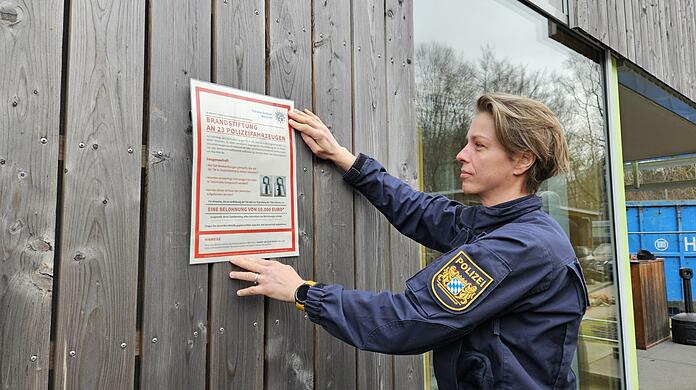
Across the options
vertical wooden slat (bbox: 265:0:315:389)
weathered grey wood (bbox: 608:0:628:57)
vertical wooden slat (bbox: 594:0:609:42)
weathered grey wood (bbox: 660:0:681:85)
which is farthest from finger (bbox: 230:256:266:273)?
weathered grey wood (bbox: 660:0:681:85)

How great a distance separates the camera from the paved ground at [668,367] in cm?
522

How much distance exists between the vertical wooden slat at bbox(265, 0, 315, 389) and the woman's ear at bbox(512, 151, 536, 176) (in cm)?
64

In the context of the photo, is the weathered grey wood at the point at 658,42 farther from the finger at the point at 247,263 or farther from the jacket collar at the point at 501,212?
the finger at the point at 247,263

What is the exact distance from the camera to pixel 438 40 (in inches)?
103

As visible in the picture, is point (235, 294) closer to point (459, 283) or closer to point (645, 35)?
point (459, 283)

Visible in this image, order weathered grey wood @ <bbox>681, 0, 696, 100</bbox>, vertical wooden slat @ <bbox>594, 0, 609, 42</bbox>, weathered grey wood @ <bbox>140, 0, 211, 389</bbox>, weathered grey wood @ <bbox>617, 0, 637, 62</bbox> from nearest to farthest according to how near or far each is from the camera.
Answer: weathered grey wood @ <bbox>140, 0, 211, 389</bbox>, vertical wooden slat @ <bbox>594, 0, 609, 42</bbox>, weathered grey wood @ <bbox>617, 0, 637, 62</bbox>, weathered grey wood @ <bbox>681, 0, 696, 100</bbox>

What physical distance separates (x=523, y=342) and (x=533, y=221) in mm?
344

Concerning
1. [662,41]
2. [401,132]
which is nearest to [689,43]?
[662,41]

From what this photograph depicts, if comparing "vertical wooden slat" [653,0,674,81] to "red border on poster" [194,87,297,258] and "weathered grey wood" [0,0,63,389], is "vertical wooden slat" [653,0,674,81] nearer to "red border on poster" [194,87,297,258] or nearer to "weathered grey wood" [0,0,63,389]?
"red border on poster" [194,87,297,258]

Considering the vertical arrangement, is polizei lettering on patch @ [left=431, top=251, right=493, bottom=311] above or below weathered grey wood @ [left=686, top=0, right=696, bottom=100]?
below

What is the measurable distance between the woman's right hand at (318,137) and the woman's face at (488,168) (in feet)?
1.29

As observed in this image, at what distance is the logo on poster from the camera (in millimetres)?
9062

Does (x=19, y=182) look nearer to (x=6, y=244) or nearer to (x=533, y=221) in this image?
(x=6, y=244)

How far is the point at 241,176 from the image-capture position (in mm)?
1388
